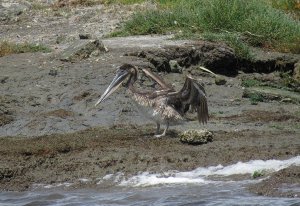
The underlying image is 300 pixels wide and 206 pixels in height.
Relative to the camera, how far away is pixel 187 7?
16.3 meters

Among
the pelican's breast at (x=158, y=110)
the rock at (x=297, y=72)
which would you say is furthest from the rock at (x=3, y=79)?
the rock at (x=297, y=72)

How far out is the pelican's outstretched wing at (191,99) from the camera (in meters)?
10.3

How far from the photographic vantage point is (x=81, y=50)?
13.4 metres

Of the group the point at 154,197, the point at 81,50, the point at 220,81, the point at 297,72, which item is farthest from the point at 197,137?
the point at 81,50

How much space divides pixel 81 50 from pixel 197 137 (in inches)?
163

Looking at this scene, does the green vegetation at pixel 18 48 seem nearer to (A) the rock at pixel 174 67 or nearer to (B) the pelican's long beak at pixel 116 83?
(A) the rock at pixel 174 67

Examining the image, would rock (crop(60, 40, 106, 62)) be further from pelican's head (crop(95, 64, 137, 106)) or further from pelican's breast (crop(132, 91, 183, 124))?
pelican's breast (crop(132, 91, 183, 124))

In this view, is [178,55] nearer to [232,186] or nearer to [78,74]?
[78,74]

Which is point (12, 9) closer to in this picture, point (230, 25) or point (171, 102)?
point (230, 25)

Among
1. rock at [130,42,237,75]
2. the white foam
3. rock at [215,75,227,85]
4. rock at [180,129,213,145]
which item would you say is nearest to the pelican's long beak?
rock at [180,129,213,145]

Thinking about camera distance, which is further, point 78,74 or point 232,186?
point 78,74

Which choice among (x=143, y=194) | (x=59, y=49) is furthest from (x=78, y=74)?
(x=143, y=194)

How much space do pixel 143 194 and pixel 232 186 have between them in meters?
0.99

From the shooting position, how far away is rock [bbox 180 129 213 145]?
988 centimetres
